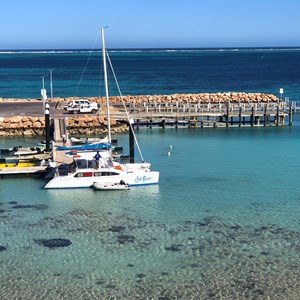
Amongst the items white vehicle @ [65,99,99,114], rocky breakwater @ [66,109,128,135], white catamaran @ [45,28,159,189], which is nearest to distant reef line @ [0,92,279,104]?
white vehicle @ [65,99,99,114]

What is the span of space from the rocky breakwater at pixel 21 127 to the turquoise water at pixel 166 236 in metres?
15.7

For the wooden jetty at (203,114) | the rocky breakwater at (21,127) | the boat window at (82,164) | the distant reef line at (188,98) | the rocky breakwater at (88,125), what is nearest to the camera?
the boat window at (82,164)

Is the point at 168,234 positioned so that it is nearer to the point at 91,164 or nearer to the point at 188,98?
the point at 91,164

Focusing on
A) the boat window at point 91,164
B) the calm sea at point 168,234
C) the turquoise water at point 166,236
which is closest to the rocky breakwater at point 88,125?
the calm sea at point 168,234

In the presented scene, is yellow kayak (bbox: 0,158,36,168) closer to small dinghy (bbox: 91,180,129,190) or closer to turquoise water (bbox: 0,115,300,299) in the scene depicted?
turquoise water (bbox: 0,115,300,299)

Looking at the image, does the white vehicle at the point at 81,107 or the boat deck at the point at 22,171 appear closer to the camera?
the boat deck at the point at 22,171

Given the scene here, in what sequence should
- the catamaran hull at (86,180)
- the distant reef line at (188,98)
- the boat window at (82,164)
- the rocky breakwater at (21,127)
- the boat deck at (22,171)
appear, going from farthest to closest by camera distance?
the distant reef line at (188,98), the rocky breakwater at (21,127), the boat deck at (22,171), the boat window at (82,164), the catamaran hull at (86,180)

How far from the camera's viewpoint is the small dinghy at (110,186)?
34.6 m

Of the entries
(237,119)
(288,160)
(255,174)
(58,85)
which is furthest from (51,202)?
(58,85)

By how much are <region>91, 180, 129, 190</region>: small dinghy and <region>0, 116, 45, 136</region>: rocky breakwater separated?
64.0 ft

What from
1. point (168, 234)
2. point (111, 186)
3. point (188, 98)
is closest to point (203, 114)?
point (188, 98)

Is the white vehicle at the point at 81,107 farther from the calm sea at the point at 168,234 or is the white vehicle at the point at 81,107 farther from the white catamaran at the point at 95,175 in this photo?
the white catamaran at the point at 95,175

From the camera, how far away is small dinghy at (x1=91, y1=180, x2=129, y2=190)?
113 ft

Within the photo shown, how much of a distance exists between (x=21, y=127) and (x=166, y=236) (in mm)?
29221
